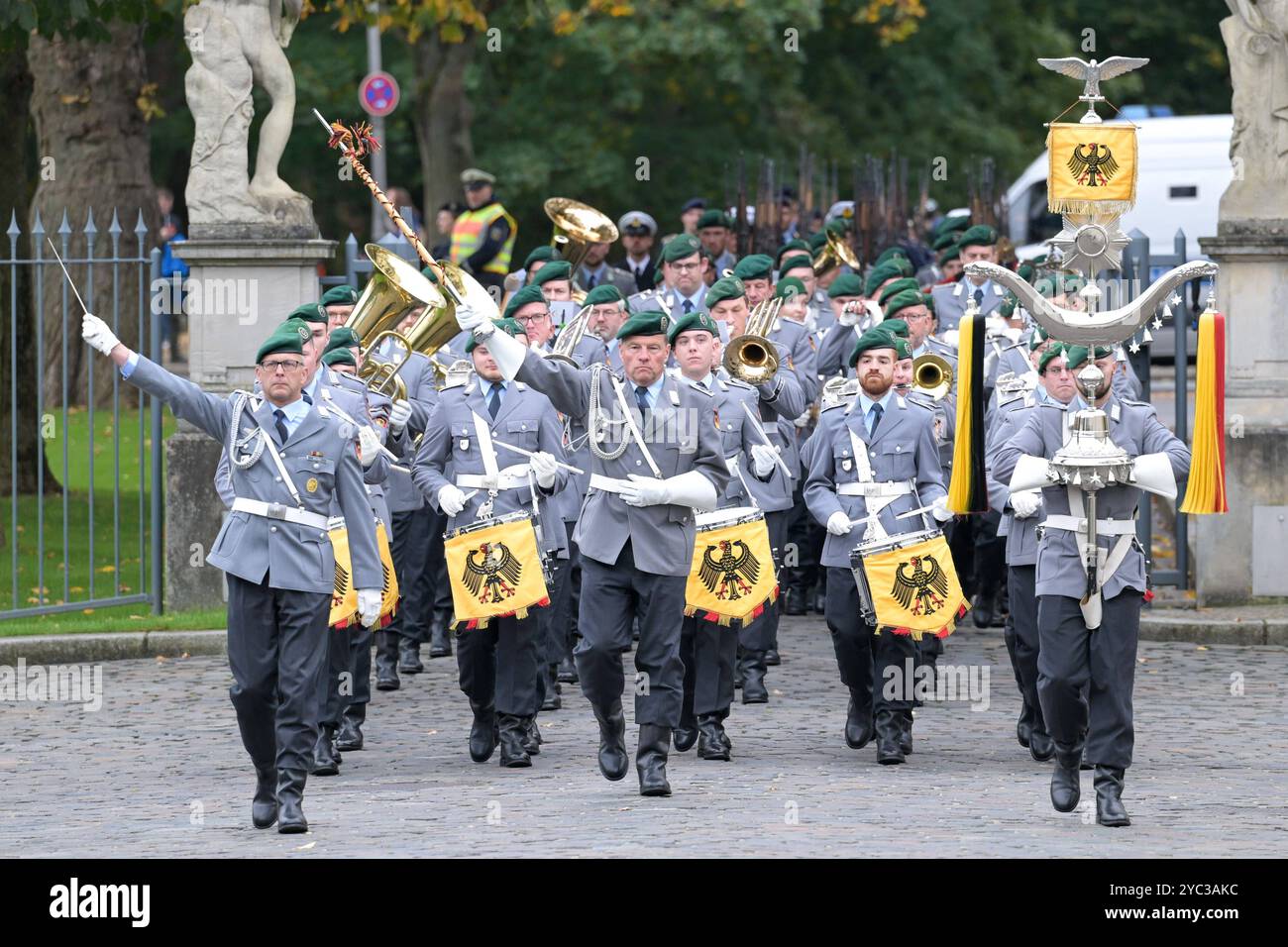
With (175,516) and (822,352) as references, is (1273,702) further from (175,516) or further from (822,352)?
(175,516)

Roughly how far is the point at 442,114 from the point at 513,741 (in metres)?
20.8

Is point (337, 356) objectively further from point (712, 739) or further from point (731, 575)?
point (712, 739)

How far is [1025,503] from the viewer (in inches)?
427

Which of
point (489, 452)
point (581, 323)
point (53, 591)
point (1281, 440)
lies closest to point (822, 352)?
point (581, 323)

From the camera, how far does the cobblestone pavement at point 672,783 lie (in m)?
9.41

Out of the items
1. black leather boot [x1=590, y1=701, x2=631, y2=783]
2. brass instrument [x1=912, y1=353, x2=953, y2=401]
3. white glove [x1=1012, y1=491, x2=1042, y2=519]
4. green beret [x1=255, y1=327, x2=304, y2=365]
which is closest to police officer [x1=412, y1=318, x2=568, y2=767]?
black leather boot [x1=590, y1=701, x2=631, y2=783]

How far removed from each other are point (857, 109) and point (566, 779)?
86.8 feet

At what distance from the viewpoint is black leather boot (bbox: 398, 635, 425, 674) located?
14.3 metres

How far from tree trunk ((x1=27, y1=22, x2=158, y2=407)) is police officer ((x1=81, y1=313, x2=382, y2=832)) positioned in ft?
42.1

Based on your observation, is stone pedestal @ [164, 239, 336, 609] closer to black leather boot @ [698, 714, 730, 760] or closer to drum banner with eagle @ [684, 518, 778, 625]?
drum banner with eagle @ [684, 518, 778, 625]

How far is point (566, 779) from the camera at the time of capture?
11000 millimetres

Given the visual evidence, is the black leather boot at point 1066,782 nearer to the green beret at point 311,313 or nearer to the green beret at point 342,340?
the green beret at point 311,313

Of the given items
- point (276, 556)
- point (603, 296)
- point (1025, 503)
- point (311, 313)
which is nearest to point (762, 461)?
point (1025, 503)

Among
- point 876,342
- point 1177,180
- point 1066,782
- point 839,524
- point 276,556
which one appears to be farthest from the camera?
point 1177,180
